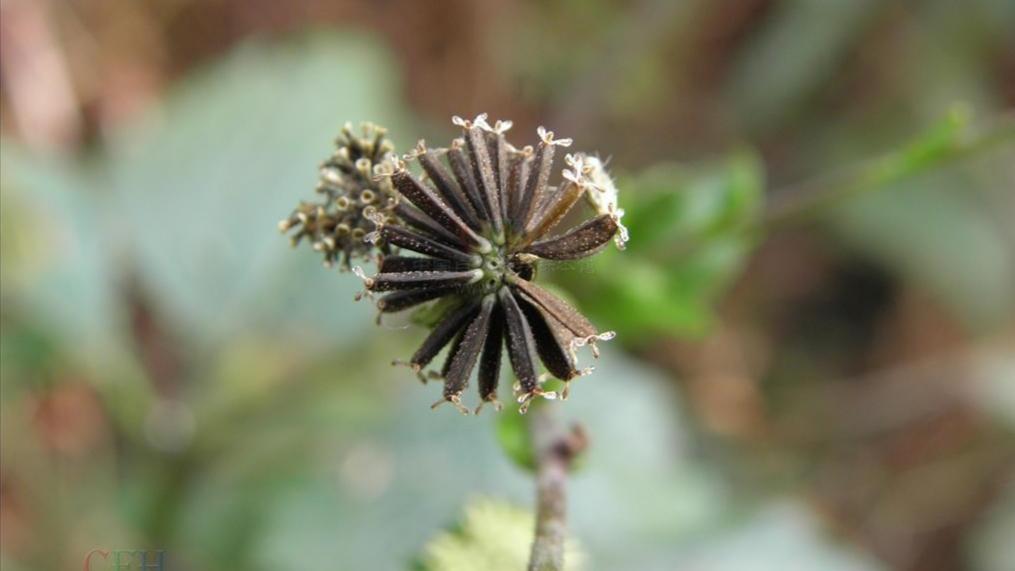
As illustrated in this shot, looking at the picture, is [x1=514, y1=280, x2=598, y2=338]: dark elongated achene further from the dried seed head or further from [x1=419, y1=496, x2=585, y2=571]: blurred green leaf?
[x1=419, y1=496, x2=585, y2=571]: blurred green leaf

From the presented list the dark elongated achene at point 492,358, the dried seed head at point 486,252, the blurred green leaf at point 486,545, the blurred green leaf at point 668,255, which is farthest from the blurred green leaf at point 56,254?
the dark elongated achene at point 492,358

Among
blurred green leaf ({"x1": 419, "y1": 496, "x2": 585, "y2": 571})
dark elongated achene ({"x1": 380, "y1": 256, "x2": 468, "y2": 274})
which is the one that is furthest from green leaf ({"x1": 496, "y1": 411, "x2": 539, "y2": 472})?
dark elongated achene ({"x1": 380, "y1": 256, "x2": 468, "y2": 274})

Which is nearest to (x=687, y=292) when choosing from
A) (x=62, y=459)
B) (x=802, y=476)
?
(x=802, y=476)

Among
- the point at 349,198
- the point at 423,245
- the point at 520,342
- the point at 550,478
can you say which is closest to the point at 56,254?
the point at 349,198

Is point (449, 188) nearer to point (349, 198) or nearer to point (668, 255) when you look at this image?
point (349, 198)

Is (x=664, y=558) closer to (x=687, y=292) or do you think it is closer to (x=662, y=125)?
(x=687, y=292)

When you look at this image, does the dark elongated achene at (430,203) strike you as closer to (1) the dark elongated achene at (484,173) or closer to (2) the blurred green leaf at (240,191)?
(1) the dark elongated achene at (484,173)

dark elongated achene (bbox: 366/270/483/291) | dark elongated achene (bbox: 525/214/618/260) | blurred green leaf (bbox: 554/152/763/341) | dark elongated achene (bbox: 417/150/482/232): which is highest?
blurred green leaf (bbox: 554/152/763/341)
